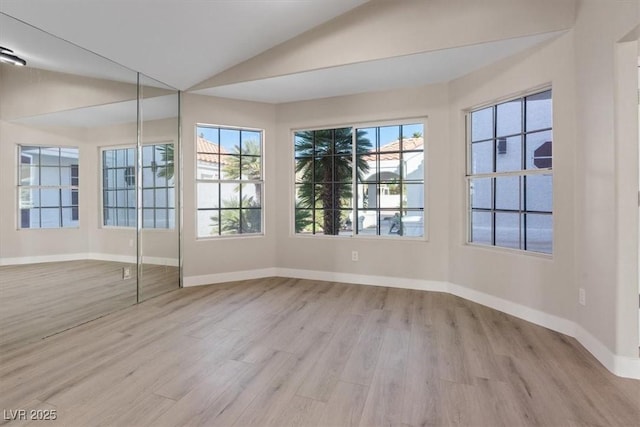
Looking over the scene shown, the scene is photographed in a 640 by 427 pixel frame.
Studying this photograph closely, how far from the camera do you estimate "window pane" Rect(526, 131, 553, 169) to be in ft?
9.36

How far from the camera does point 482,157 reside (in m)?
3.46

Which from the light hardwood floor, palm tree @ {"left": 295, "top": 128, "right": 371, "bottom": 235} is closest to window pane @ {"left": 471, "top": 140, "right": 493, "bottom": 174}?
palm tree @ {"left": 295, "top": 128, "right": 371, "bottom": 235}

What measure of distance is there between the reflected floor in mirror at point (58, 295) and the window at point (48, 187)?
396 millimetres

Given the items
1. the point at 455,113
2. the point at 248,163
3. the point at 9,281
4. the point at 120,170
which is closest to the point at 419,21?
the point at 455,113

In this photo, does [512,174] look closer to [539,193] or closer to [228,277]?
[539,193]

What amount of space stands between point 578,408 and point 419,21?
3097 mm

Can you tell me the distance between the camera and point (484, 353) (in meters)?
2.29

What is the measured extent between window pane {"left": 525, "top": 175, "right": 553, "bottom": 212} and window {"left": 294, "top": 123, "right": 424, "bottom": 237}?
1.18 meters

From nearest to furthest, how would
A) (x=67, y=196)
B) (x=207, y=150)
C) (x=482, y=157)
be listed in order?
1. (x=67, y=196)
2. (x=482, y=157)
3. (x=207, y=150)

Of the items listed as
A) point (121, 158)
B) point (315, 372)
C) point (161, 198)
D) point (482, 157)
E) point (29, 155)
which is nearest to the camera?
point (315, 372)

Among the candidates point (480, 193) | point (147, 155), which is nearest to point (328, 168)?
point (480, 193)

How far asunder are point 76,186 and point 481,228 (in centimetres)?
411

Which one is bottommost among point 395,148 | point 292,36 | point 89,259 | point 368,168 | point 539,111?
point 89,259

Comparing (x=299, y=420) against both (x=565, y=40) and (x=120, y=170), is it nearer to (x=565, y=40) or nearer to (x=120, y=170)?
(x=120, y=170)
